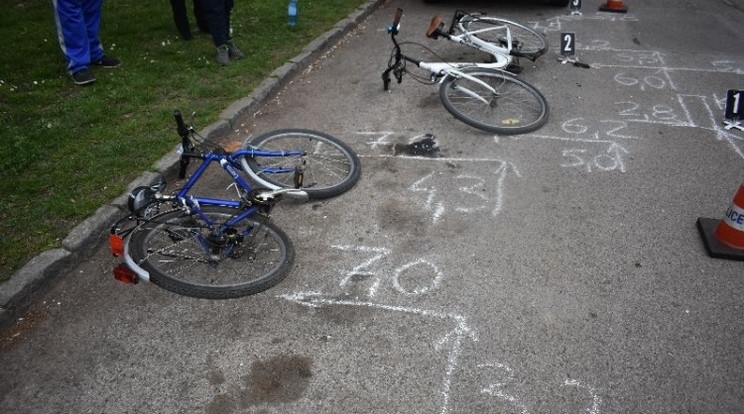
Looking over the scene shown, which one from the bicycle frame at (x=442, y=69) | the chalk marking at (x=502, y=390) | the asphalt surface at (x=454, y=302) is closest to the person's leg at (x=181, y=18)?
the asphalt surface at (x=454, y=302)

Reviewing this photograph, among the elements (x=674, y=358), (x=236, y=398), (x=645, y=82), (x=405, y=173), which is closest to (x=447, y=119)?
(x=405, y=173)

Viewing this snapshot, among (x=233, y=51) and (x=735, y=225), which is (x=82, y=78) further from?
(x=735, y=225)

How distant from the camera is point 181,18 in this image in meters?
6.82

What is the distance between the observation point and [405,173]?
4.41 meters

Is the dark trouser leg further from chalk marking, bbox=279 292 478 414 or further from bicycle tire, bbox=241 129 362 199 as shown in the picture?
chalk marking, bbox=279 292 478 414

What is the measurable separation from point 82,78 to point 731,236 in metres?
6.34

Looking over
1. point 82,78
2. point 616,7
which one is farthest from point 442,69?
point 616,7

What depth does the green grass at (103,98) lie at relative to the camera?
374 centimetres

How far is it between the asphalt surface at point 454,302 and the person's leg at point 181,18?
244 centimetres

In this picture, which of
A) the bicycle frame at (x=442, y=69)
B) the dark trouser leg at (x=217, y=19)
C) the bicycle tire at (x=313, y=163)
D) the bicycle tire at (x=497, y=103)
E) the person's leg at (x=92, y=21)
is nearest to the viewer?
the bicycle tire at (x=313, y=163)

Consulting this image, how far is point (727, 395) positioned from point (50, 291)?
4.01 m

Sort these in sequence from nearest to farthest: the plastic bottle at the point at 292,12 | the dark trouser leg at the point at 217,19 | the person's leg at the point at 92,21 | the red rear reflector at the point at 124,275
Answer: the red rear reflector at the point at 124,275 < the person's leg at the point at 92,21 < the dark trouser leg at the point at 217,19 < the plastic bottle at the point at 292,12

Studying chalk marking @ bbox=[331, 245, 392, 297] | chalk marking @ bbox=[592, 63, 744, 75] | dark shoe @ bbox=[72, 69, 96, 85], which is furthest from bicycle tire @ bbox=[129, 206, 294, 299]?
chalk marking @ bbox=[592, 63, 744, 75]

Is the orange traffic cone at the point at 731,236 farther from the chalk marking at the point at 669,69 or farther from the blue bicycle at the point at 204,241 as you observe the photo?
the chalk marking at the point at 669,69
